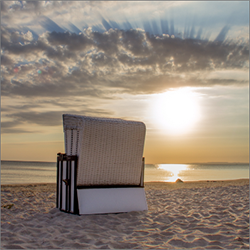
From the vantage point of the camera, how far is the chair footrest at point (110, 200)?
5941mm

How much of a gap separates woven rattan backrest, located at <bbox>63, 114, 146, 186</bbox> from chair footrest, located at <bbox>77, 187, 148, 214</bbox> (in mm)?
193

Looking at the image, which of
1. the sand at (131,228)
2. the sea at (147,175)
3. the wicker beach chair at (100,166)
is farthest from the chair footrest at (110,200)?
the sea at (147,175)

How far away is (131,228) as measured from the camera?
507cm

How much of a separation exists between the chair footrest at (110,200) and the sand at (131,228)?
0.61ft

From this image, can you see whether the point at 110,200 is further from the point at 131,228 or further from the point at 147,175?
the point at 147,175

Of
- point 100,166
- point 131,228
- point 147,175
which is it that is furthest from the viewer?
point 147,175

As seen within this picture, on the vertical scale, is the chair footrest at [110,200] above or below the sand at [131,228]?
above

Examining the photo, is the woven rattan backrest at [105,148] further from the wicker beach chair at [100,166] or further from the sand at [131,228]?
the sand at [131,228]

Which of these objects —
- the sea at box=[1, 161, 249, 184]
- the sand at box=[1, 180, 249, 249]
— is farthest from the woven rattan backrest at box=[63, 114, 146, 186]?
the sea at box=[1, 161, 249, 184]

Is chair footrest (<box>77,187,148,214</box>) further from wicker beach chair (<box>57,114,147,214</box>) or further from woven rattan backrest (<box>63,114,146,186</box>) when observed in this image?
woven rattan backrest (<box>63,114,146,186</box>)

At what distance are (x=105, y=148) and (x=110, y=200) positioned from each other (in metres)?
1.32

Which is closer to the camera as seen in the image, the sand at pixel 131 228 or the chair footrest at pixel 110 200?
the sand at pixel 131 228

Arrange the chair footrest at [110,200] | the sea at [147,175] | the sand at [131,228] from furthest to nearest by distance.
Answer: the sea at [147,175] → the chair footrest at [110,200] → the sand at [131,228]

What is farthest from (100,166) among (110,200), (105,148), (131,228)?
(131,228)
